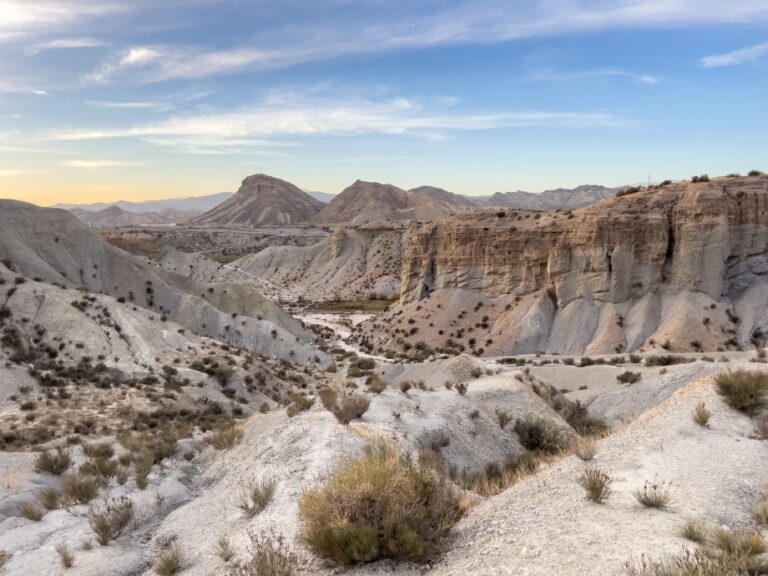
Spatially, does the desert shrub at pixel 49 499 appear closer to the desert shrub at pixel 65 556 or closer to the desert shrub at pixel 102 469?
the desert shrub at pixel 102 469

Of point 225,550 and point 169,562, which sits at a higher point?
point 225,550

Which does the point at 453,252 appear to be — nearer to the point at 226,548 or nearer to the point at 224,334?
the point at 224,334

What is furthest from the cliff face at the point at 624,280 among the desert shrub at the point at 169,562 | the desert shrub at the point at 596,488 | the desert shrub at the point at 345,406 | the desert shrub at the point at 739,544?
the desert shrub at the point at 169,562

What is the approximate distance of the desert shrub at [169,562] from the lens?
269 inches

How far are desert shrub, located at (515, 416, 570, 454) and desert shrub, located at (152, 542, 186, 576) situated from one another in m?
9.46

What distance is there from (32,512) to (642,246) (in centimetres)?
4258

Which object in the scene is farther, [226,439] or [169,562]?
[226,439]

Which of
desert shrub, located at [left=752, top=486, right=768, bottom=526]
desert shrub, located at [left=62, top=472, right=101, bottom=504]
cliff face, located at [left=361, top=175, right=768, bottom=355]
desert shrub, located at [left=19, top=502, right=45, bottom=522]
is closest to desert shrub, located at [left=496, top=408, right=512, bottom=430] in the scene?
desert shrub, located at [left=752, top=486, right=768, bottom=526]

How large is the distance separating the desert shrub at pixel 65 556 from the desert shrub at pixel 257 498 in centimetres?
232

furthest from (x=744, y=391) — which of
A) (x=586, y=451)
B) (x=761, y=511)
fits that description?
(x=761, y=511)

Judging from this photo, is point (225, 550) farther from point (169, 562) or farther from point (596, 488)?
point (596, 488)

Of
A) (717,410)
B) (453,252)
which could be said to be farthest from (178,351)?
(453,252)

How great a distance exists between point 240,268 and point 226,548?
11261 cm

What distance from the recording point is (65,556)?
24.0ft
